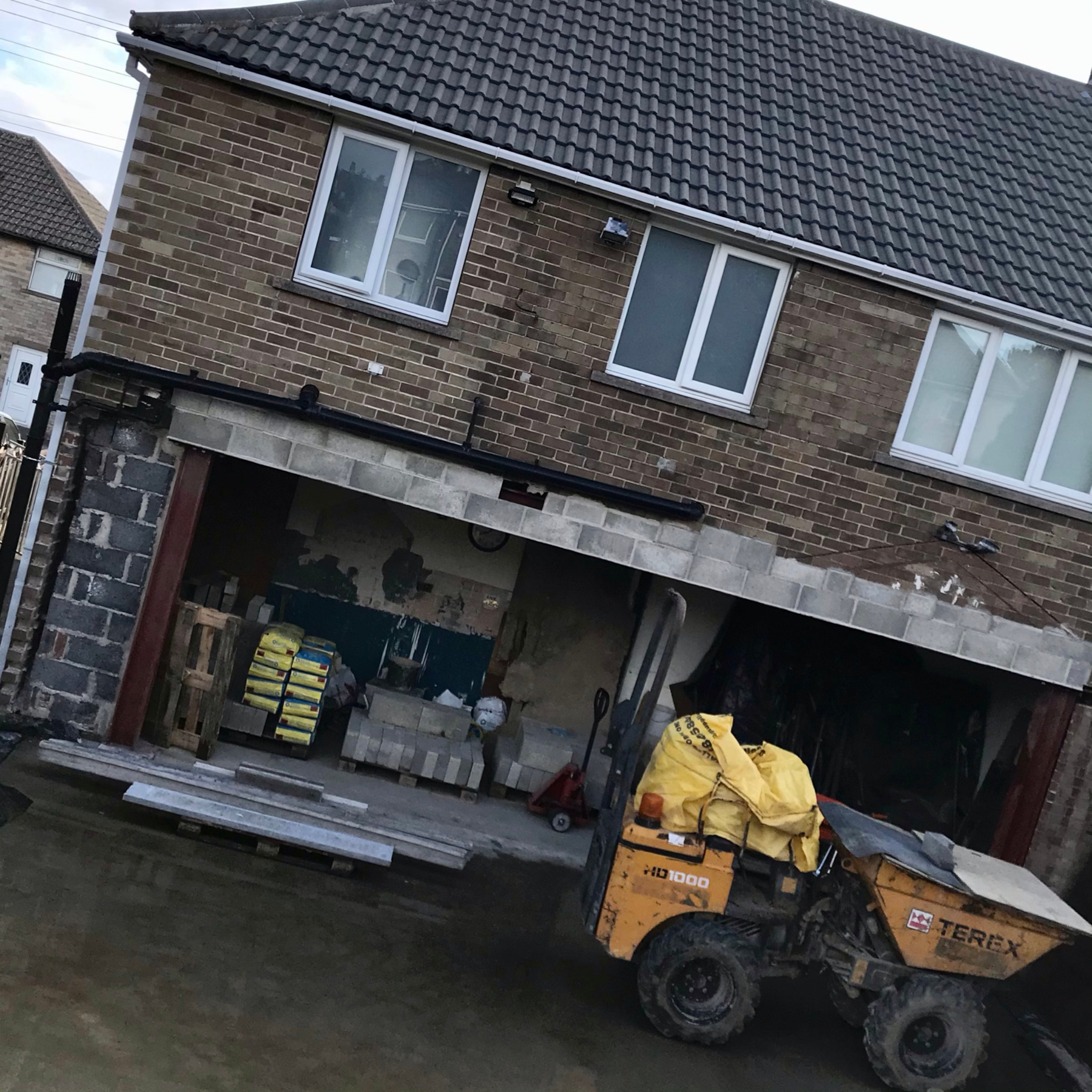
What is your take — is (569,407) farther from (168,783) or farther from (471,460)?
(168,783)

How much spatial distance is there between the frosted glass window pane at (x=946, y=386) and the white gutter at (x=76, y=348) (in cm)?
717

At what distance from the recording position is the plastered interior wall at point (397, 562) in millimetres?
12234

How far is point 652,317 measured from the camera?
979 cm

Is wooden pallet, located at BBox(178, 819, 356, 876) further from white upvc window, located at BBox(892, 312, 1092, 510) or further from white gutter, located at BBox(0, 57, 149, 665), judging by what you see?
white upvc window, located at BBox(892, 312, 1092, 510)

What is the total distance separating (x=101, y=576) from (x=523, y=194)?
488 centimetres

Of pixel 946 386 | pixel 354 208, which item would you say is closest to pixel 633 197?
pixel 354 208

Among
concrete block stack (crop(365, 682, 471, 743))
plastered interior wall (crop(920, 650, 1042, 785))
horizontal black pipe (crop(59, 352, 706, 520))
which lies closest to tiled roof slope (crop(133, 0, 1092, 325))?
horizontal black pipe (crop(59, 352, 706, 520))

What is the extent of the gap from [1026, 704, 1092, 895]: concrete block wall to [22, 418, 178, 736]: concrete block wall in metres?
8.37

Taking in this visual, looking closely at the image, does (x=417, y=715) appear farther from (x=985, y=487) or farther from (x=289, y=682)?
(x=985, y=487)

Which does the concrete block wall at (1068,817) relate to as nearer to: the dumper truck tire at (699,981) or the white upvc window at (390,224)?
the dumper truck tire at (699,981)

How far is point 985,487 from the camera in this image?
32.9ft

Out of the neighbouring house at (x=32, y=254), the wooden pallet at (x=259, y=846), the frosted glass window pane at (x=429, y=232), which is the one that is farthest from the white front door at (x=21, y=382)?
the wooden pallet at (x=259, y=846)

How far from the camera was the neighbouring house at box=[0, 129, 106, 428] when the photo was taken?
3472cm

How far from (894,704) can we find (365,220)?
24.8 ft
